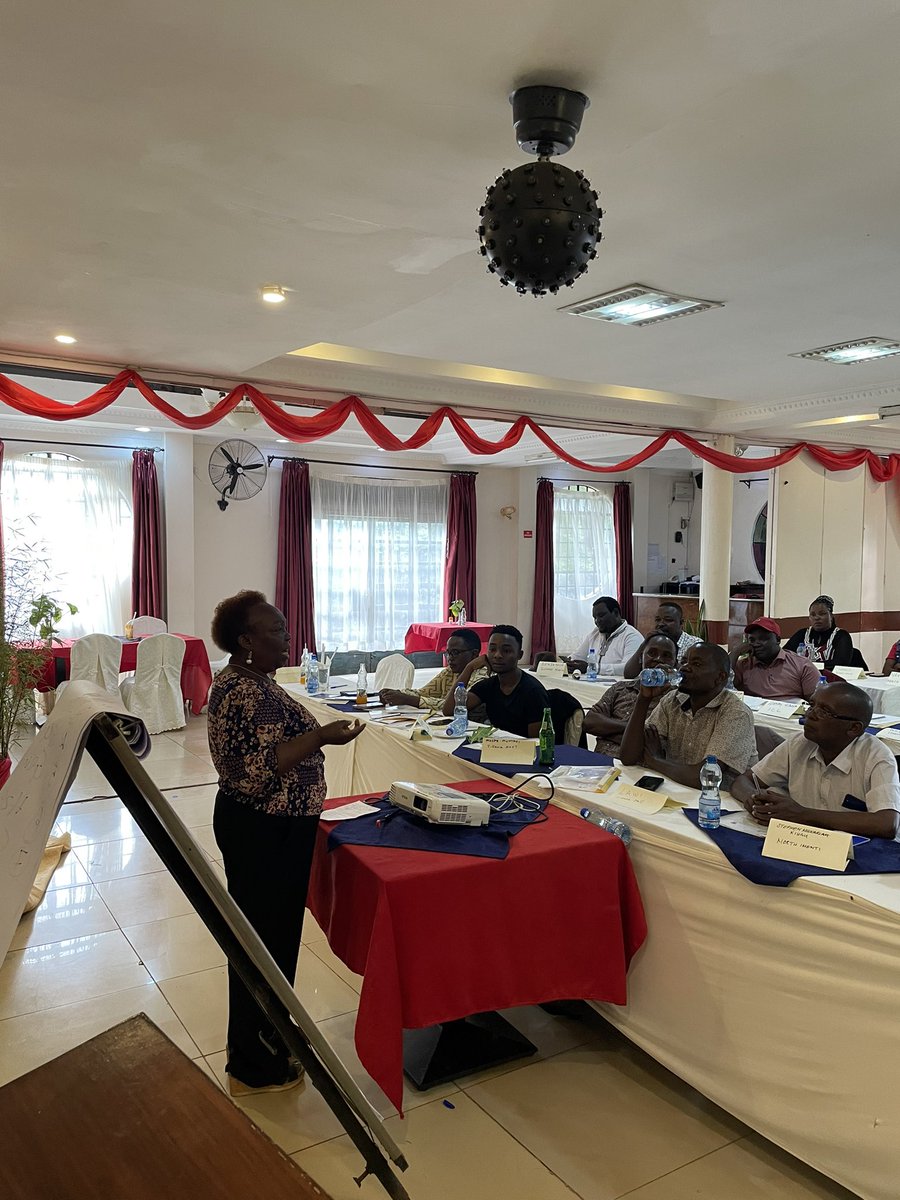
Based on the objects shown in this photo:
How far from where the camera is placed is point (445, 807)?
252 centimetres

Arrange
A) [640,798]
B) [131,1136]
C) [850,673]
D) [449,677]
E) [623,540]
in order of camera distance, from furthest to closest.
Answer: [623,540]
[850,673]
[449,677]
[640,798]
[131,1136]

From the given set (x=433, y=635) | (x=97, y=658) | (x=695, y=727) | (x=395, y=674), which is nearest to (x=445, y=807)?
(x=695, y=727)

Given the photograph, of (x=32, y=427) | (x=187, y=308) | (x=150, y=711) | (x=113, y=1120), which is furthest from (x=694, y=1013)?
(x=32, y=427)

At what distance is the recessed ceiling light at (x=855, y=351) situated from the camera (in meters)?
5.12

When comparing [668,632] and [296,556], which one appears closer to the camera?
[668,632]

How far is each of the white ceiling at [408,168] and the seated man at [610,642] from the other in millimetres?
1992

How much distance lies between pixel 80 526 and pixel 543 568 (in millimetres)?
6008

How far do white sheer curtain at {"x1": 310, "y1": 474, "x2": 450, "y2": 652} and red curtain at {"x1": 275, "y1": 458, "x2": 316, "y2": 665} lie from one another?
0.21 metres

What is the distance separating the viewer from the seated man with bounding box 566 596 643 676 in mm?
6242

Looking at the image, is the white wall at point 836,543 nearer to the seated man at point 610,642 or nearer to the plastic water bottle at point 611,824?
the seated man at point 610,642

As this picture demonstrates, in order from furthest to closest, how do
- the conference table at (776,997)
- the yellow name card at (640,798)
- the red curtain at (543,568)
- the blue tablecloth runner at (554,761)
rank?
the red curtain at (543,568)
the blue tablecloth runner at (554,761)
the yellow name card at (640,798)
the conference table at (776,997)

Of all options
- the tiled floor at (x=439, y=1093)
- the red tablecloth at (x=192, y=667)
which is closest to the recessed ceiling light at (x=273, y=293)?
the tiled floor at (x=439, y=1093)

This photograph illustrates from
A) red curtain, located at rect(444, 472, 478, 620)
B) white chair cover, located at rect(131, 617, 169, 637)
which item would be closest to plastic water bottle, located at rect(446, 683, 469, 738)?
white chair cover, located at rect(131, 617, 169, 637)

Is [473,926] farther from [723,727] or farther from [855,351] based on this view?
[855,351]
